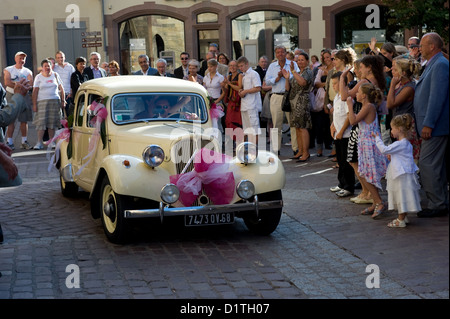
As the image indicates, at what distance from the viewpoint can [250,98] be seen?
555 inches

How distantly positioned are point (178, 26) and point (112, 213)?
764 inches

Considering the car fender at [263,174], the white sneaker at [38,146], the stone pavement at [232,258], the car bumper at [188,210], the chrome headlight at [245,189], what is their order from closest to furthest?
the stone pavement at [232,258]
the car bumper at [188,210]
the chrome headlight at [245,189]
the car fender at [263,174]
the white sneaker at [38,146]

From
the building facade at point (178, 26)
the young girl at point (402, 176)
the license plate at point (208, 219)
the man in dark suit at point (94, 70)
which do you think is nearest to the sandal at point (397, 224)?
the young girl at point (402, 176)

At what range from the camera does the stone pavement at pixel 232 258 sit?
600cm

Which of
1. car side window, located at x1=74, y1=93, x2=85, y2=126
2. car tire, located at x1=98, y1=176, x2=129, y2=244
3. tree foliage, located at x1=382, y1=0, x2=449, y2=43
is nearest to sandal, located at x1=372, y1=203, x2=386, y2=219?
car tire, located at x1=98, y1=176, x2=129, y2=244

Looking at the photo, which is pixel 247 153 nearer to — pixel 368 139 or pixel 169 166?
pixel 169 166

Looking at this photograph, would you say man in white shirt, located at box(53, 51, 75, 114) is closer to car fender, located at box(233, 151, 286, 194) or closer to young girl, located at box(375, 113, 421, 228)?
car fender, located at box(233, 151, 286, 194)

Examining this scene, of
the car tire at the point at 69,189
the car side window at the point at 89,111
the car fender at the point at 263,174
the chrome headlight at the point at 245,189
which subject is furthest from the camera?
the car tire at the point at 69,189

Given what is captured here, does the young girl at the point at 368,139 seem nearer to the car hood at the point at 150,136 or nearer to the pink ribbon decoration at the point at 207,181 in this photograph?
the car hood at the point at 150,136

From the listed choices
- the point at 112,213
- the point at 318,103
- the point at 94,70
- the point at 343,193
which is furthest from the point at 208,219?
the point at 94,70

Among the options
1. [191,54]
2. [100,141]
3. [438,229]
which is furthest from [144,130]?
[191,54]

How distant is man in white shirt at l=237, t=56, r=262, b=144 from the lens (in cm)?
1406

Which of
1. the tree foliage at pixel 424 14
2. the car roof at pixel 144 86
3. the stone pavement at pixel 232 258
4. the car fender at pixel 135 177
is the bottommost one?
the stone pavement at pixel 232 258

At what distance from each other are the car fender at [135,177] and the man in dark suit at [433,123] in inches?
120
